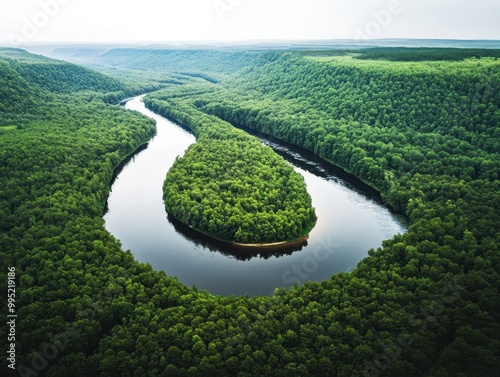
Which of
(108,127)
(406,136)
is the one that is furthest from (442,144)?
(108,127)

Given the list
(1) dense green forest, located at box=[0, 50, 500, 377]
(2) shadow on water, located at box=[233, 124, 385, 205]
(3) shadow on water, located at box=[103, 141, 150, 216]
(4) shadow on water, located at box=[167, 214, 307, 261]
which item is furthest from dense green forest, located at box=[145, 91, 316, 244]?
(3) shadow on water, located at box=[103, 141, 150, 216]

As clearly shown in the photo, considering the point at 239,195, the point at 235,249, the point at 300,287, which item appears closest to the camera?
the point at 300,287

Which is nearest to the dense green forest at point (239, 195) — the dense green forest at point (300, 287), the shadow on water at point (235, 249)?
the shadow on water at point (235, 249)

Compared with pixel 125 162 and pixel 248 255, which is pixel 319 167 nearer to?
pixel 248 255

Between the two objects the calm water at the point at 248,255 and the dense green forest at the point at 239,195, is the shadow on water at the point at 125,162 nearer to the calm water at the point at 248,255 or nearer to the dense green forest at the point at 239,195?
the calm water at the point at 248,255

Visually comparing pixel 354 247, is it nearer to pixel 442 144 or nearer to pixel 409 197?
pixel 409 197

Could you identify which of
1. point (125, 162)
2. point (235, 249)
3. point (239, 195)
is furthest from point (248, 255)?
point (125, 162)
